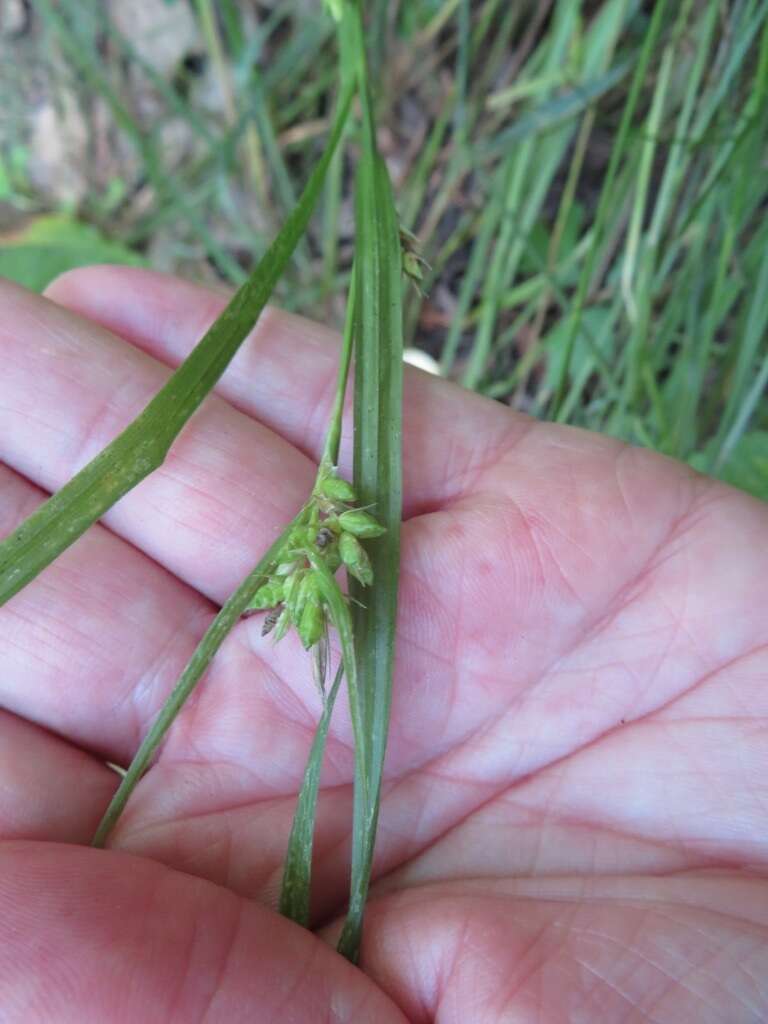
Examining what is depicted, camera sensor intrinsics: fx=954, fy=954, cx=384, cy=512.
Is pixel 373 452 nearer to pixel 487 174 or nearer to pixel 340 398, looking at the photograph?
pixel 340 398

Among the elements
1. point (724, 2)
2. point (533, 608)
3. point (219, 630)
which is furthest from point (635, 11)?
point (219, 630)

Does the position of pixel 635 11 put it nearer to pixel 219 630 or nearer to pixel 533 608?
pixel 533 608

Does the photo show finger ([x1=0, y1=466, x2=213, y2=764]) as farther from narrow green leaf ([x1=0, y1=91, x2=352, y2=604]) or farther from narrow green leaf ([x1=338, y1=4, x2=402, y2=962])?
narrow green leaf ([x1=338, y1=4, x2=402, y2=962])

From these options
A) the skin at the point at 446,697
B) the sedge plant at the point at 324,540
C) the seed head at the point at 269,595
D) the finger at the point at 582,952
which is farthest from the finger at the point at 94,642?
the finger at the point at 582,952

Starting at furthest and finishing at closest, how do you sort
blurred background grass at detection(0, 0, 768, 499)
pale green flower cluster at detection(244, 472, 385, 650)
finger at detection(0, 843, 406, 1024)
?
1. blurred background grass at detection(0, 0, 768, 499)
2. pale green flower cluster at detection(244, 472, 385, 650)
3. finger at detection(0, 843, 406, 1024)

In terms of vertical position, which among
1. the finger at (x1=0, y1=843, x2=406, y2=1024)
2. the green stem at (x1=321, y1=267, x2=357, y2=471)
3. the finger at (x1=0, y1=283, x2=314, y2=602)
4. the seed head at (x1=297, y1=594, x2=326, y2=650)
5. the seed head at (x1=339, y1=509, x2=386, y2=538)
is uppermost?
the green stem at (x1=321, y1=267, x2=357, y2=471)

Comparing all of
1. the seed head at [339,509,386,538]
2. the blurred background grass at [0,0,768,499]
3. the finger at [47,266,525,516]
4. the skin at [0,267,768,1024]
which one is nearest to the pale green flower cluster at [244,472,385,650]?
the seed head at [339,509,386,538]
